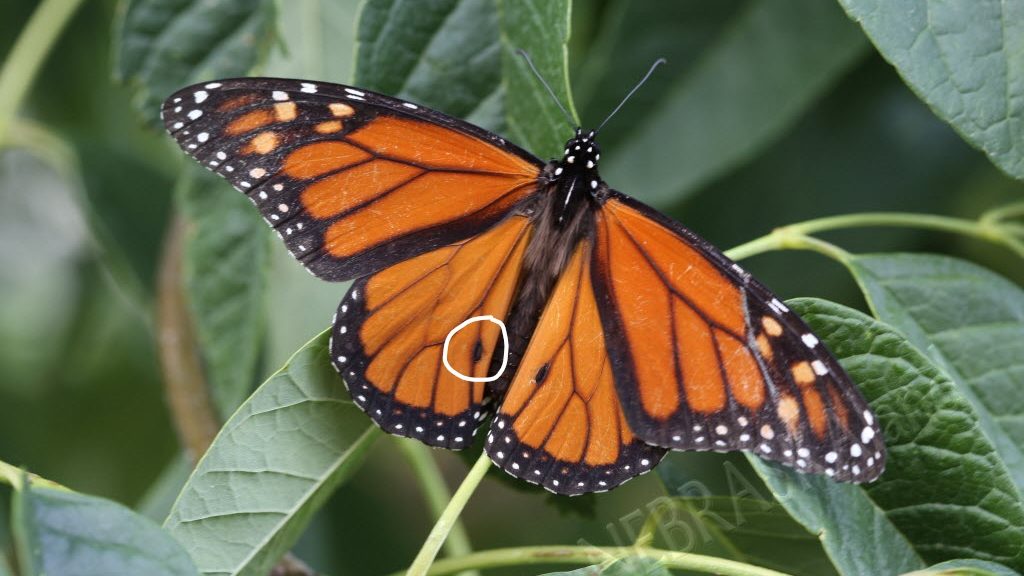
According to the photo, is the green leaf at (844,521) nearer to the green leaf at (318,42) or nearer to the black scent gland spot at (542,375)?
the black scent gland spot at (542,375)

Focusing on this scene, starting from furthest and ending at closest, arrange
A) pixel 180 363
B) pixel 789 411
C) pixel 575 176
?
1. pixel 180 363
2. pixel 575 176
3. pixel 789 411

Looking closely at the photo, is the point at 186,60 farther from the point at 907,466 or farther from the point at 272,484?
the point at 907,466

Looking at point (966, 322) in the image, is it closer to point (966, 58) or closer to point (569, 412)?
point (966, 58)

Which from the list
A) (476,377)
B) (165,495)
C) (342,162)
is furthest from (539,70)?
(165,495)

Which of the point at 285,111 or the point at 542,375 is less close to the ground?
the point at 285,111

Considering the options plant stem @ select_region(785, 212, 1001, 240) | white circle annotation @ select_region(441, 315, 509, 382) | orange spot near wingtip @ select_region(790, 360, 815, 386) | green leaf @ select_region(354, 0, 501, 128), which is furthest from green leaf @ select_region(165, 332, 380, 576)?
plant stem @ select_region(785, 212, 1001, 240)

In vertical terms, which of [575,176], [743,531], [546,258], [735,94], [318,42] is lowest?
[743,531]

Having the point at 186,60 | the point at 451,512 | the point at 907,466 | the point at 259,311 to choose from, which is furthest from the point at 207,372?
the point at 907,466
